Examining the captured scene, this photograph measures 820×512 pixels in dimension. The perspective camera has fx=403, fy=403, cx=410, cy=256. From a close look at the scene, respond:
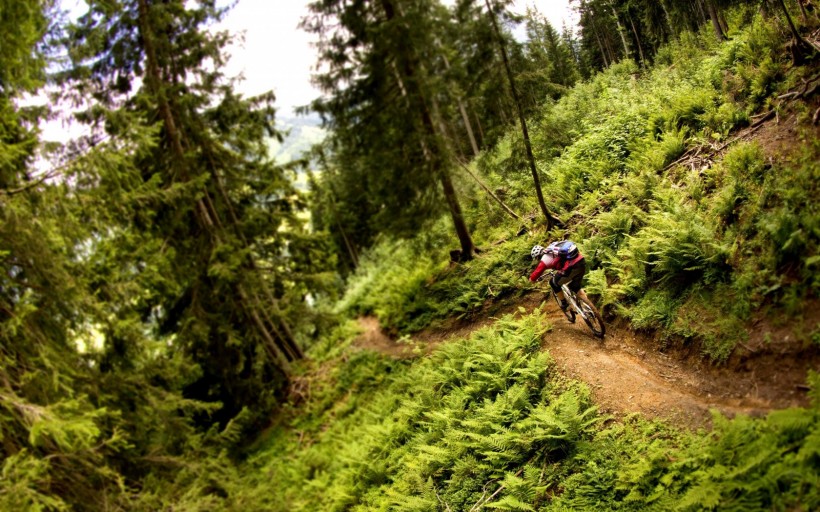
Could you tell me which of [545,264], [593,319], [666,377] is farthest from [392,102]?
[666,377]

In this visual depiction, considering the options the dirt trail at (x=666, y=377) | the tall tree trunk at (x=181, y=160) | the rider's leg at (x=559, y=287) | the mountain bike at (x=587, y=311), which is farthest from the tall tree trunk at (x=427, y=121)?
the tall tree trunk at (x=181, y=160)

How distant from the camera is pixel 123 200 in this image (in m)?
8.05

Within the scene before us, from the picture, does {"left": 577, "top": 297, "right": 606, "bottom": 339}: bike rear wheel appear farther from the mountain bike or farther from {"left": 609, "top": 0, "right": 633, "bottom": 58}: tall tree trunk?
{"left": 609, "top": 0, "right": 633, "bottom": 58}: tall tree trunk

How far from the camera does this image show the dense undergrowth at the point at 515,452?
4340 millimetres

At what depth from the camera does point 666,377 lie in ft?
22.4

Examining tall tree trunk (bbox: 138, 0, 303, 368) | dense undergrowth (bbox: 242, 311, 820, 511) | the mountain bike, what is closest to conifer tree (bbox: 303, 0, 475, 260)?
tall tree trunk (bbox: 138, 0, 303, 368)

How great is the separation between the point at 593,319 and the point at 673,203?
302cm

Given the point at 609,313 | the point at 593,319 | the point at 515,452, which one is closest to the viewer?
the point at 515,452

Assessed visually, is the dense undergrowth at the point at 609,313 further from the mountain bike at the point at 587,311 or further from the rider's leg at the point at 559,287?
the rider's leg at the point at 559,287

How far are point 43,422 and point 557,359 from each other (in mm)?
8616

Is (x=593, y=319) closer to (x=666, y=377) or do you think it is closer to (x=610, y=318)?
(x=610, y=318)

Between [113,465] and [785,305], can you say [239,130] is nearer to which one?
[113,465]

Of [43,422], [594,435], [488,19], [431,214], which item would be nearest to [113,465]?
[43,422]

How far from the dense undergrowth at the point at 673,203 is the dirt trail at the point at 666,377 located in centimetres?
40
